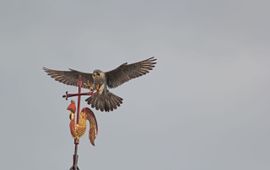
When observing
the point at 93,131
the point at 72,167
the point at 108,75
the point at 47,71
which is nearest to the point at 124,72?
the point at 108,75

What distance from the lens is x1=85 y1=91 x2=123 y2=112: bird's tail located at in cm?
1970

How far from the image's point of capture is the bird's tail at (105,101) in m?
19.7

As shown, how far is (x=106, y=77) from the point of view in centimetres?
2148

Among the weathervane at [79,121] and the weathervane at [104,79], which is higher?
the weathervane at [104,79]

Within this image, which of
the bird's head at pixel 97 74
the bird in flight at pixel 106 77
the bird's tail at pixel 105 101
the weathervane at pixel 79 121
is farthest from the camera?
the bird's head at pixel 97 74

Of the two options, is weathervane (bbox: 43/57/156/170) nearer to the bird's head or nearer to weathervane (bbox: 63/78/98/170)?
the bird's head

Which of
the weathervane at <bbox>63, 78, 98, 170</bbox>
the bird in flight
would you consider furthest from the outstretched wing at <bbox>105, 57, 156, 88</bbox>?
the weathervane at <bbox>63, 78, 98, 170</bbox>

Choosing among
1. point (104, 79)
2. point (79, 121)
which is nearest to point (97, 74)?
point (104, 79)

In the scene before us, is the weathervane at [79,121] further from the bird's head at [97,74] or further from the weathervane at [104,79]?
the bird's head at [97,74]

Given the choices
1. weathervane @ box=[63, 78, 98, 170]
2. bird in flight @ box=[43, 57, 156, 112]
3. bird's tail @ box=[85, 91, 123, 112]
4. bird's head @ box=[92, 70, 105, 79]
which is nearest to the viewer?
weathervane @ box=[63, 78, 98, 170]

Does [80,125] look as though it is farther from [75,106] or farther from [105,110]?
[105,110]

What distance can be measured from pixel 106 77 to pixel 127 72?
672mm

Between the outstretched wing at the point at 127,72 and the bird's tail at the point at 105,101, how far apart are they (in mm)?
547

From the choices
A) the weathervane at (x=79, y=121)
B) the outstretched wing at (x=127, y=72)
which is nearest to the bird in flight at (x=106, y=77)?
the outstretched wing at (x=127, y=72)
